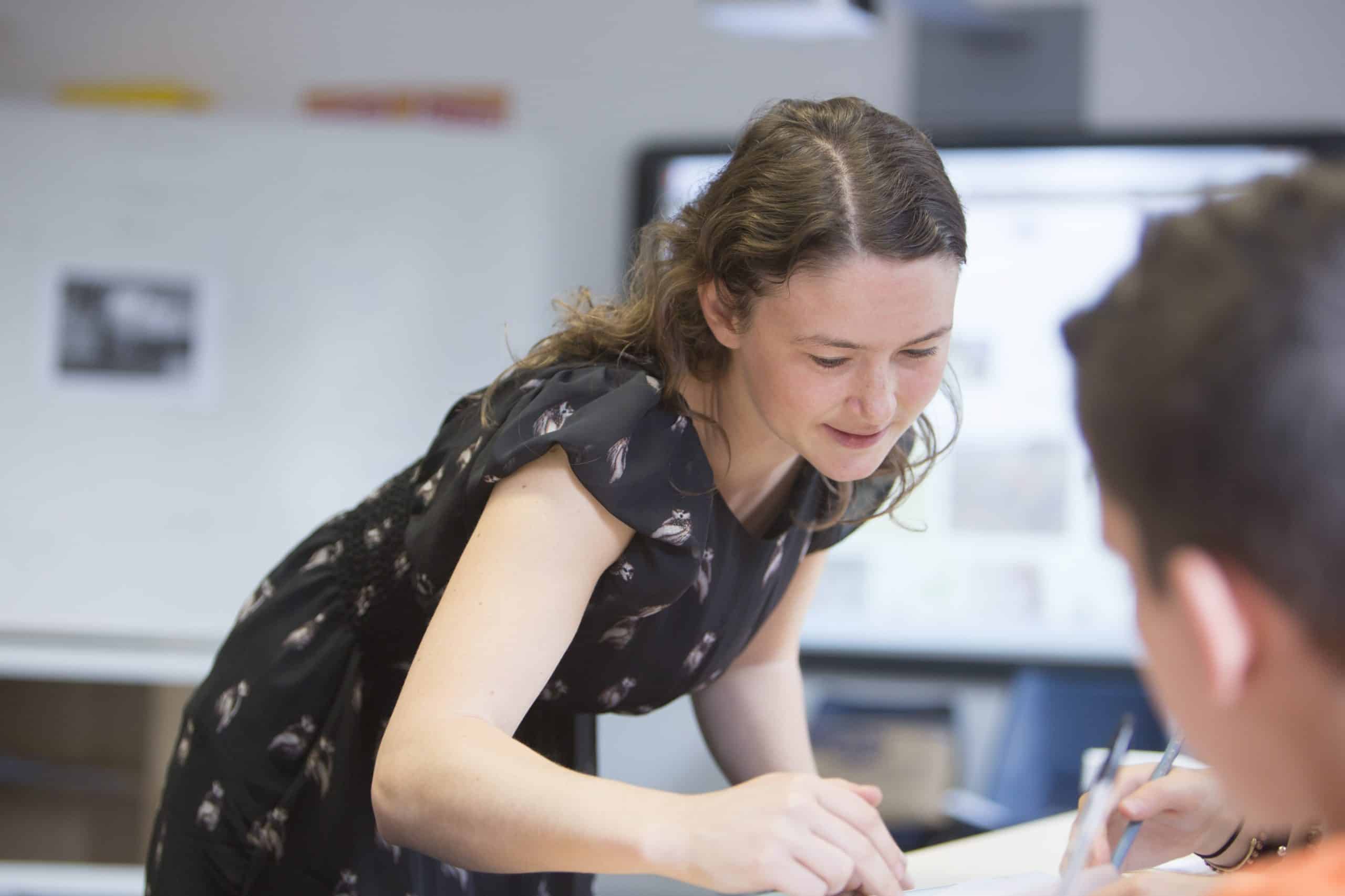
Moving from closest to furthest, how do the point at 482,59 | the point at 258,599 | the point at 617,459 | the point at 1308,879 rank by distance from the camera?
the point at 1308,879, the point at 617,459, the point at 258,599, the point at 482,59

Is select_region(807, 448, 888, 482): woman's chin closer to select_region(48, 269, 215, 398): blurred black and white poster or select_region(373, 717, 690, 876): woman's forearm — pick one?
select_region(373, 717, 690, 876): woman's forearm

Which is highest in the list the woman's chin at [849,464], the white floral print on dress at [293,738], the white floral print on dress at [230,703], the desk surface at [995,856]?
the woman's chin at [849,464]

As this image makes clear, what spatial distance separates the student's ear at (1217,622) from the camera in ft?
1.47

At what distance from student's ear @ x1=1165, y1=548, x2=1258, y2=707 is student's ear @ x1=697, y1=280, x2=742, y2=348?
454mm

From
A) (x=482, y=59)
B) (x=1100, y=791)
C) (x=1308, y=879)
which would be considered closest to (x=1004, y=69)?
(x=482, y=59)

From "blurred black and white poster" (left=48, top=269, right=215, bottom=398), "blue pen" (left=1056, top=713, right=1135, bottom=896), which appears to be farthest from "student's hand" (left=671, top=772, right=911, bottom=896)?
"blurred black and white poster" (left=48, top=269, right=215, bottom=398)

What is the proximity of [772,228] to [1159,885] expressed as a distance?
463 mm

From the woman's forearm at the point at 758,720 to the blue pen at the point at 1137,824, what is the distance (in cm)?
33

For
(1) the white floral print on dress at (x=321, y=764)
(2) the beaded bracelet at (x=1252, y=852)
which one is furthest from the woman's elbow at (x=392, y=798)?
(2) the beaded bracelet at (x=1252, y=852)

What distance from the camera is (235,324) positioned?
2424 millimetres

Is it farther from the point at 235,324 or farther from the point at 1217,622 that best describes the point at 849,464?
the point at 235,324

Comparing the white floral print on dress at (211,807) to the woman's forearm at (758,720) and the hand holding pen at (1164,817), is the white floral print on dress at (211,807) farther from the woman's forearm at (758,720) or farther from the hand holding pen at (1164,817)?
the hand holding pen at (1164,817)

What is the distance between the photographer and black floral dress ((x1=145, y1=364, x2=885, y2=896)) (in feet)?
2.95

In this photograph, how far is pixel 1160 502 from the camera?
1.55 ft
